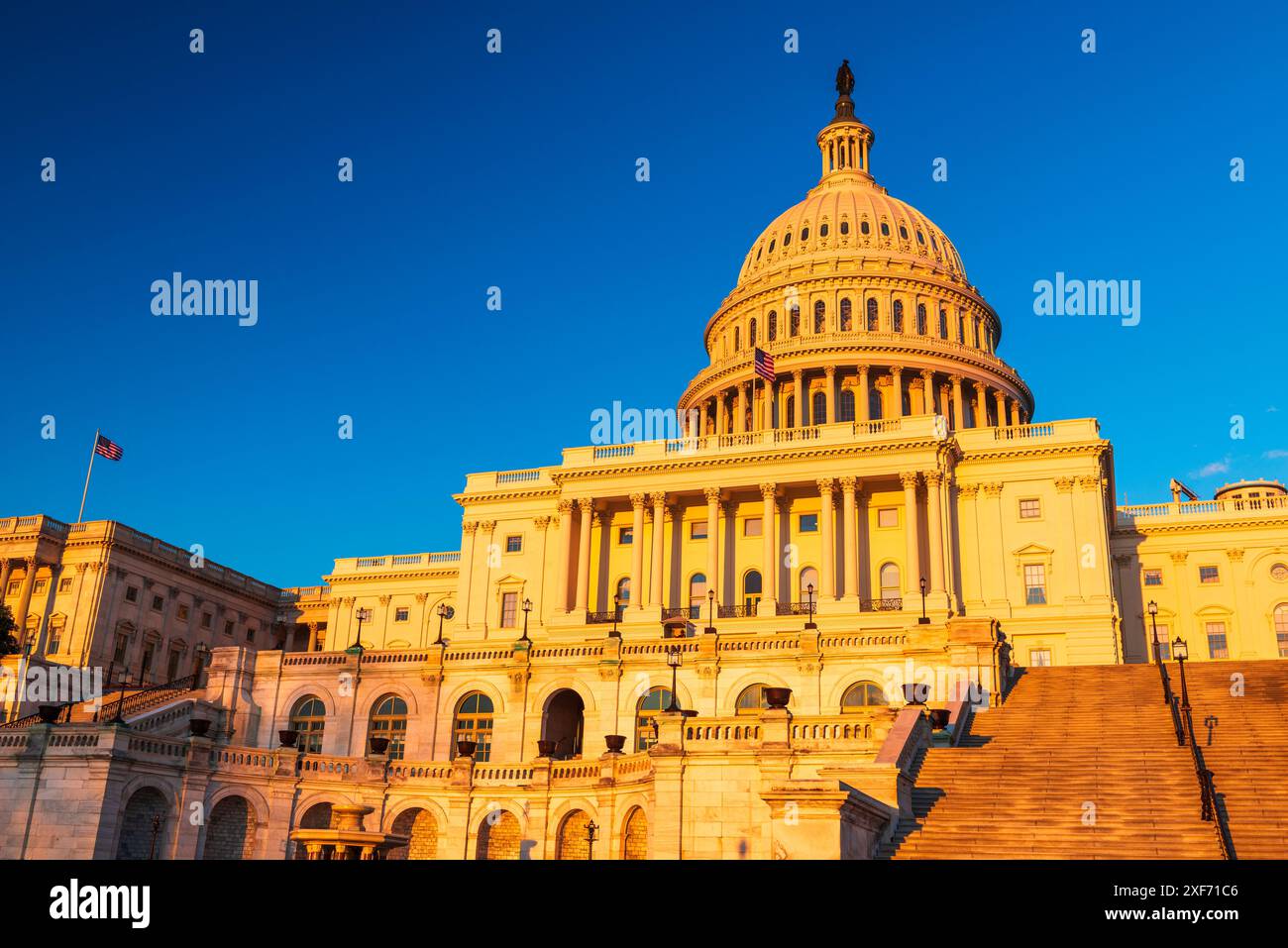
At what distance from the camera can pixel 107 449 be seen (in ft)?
237

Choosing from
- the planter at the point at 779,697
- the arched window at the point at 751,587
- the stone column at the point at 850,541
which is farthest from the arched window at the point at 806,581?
the planter at the point at 779,697

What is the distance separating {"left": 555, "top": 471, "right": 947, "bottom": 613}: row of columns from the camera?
68812mm

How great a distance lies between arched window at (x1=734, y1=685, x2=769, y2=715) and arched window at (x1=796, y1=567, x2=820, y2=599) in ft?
79.4

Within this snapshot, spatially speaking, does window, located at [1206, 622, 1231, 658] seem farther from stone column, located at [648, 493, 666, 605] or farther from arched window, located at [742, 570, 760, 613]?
stone column, located at [648, 493, 666, 605]

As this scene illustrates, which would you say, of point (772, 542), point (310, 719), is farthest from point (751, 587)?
point (310, 719)

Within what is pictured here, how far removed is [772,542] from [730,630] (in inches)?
280

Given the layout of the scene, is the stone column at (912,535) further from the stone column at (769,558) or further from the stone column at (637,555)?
the stone column at (637,555)

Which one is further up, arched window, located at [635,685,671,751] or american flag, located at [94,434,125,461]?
american flag, located at [94,434,125,461]

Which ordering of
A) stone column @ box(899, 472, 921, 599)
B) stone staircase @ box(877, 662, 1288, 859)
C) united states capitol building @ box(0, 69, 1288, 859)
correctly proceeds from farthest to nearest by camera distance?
stone column @ box(899, 472, 921, 599) < united states capitol building @ box(0, 69, 1288, 859) < stone staircase @ box(877, 662, 1288, 859)

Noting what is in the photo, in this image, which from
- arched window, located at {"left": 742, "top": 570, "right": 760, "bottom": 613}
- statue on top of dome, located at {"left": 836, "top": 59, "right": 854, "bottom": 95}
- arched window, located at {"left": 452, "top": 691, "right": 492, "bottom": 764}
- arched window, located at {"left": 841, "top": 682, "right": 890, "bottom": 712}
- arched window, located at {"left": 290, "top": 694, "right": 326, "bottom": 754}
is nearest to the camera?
arched window, located at {"left": 841, "top": 682, "right": 890, "bottom": 712}

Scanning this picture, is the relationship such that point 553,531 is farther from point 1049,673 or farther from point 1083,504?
point 1049,673

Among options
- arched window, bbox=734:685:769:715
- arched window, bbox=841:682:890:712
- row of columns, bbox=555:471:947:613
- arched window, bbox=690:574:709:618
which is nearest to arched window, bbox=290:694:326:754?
arched window, bbox=734:685:769:715

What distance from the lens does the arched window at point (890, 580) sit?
71438mm
